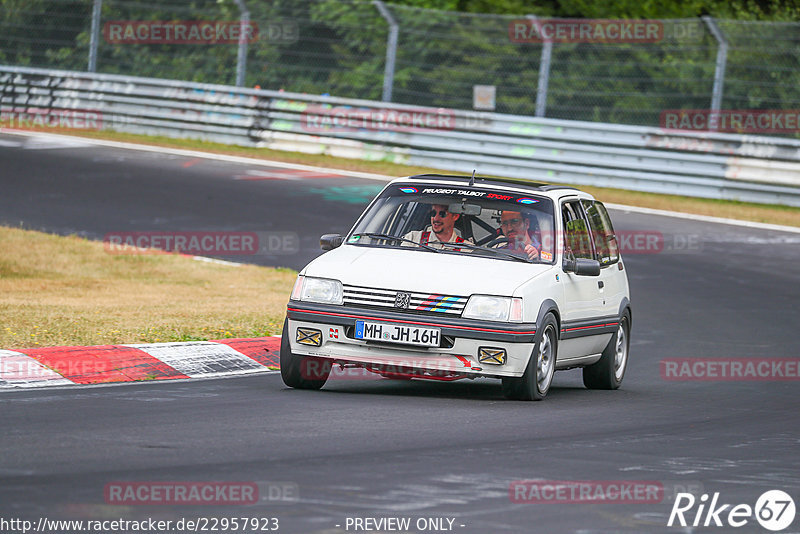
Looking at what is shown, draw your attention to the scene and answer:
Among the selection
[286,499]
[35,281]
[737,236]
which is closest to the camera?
[286,499]

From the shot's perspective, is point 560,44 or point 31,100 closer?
point 560,44

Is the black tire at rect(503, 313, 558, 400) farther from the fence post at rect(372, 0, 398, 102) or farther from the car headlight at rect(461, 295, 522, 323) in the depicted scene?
the fence post at rect(372, 0, 398, 102)

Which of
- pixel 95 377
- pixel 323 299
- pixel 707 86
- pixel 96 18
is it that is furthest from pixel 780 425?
pixel 96 18

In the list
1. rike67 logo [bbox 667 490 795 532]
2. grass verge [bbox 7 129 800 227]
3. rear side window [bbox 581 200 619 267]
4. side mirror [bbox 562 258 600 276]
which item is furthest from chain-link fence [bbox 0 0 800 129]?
rike67 logo [bbox 667 490 795 532]

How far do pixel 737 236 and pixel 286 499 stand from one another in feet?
51.7

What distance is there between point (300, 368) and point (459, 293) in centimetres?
127

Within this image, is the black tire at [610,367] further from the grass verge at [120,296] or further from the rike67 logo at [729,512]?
the rike67 logo at [729,512]

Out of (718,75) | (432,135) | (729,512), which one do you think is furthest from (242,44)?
(729,512)

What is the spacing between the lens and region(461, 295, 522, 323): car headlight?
926 cm

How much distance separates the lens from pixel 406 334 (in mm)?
9195

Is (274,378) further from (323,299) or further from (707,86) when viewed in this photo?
(707,86)

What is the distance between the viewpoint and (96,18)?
96.7 ft

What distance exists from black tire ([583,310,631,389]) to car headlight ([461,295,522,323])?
2.22 metres

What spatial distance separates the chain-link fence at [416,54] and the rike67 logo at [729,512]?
17.8 meters
